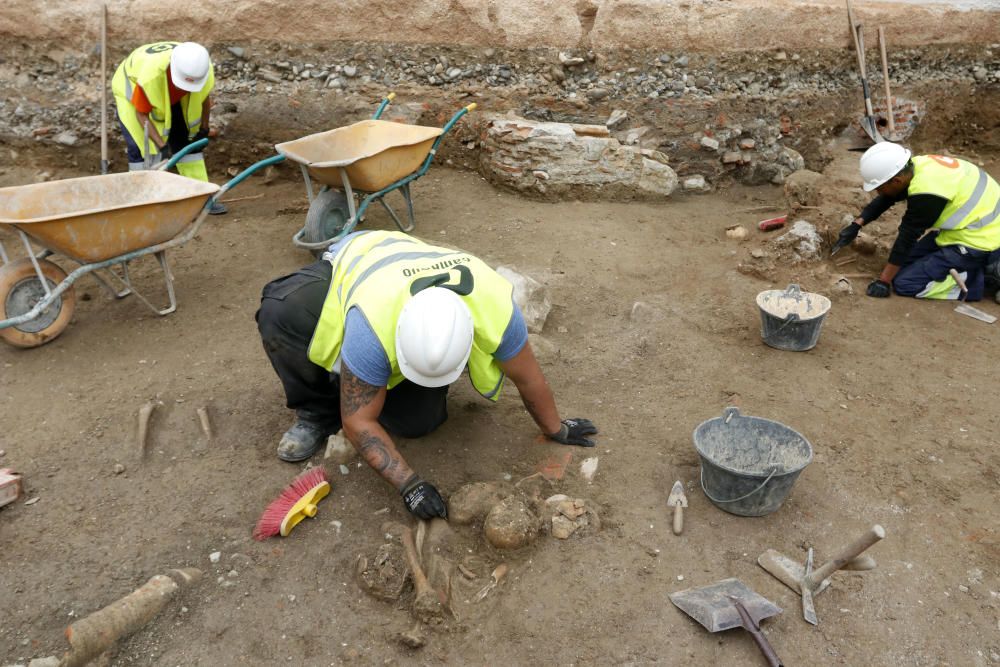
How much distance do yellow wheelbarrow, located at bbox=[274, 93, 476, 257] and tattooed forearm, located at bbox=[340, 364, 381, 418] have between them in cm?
229

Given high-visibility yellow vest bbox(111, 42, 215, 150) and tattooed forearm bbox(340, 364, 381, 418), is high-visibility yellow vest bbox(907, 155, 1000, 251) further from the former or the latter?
high-visibility yellow vest bbox(111, 42, 215, 150)

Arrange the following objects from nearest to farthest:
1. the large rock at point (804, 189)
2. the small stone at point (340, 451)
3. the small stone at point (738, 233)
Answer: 1. the small stone at point (340, 451)
2. the small stone at point (738, 233)
3. the large rock at point (804, 189)

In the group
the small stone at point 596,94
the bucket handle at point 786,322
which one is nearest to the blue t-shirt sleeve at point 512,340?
the bucket handle at point 786,322

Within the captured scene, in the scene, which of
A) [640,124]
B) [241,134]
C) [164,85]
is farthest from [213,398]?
[640,124]

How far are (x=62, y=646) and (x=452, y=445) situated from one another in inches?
64.2

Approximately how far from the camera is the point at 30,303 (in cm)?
406

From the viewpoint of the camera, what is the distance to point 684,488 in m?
3.05

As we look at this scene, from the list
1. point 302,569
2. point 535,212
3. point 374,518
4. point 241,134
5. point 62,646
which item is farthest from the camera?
point 241,134

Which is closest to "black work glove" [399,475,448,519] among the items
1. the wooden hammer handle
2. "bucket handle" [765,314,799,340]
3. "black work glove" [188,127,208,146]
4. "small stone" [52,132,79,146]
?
the wooden hammer handle

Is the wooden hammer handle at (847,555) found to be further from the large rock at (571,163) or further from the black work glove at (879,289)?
the large rock at (571,163)

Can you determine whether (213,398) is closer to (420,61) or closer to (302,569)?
(302,569)

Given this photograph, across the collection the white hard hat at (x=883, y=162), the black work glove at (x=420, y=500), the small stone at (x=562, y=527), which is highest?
the white hard hat at (x=883, y=162)

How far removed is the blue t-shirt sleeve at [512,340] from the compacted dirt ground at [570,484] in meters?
0.64

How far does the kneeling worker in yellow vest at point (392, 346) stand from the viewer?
248 cm
